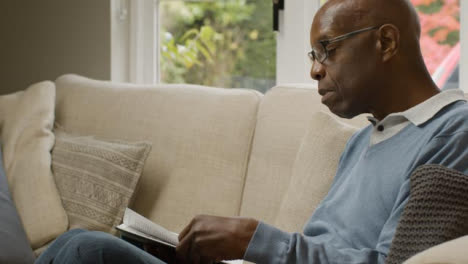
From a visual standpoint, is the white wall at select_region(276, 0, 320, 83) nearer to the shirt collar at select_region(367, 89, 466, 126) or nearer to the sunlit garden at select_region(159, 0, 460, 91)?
the sunlit garden at select_region(159, 0, 460, 91)

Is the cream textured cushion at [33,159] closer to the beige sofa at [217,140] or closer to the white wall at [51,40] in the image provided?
the beige sofa at [217,140]

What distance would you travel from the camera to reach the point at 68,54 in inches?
129

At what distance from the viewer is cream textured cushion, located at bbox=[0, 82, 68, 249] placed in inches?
90.6

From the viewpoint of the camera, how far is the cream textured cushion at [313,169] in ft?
5.99

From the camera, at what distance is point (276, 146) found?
217 cm

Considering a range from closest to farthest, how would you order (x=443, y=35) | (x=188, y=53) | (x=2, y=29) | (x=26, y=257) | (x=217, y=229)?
(x=217, y=229) → (x=26, y=257) → (x=443, y=35) → (x=188, y=53) → (x=2, y=29)

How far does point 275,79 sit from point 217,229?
1.64 metres

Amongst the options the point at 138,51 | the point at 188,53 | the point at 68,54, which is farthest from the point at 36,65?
the point at 188,53

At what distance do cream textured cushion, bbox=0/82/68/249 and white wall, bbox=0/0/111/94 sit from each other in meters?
0.57

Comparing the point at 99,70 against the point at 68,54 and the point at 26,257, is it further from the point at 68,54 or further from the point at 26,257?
the point at 26,257

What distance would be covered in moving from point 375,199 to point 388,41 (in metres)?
0.31

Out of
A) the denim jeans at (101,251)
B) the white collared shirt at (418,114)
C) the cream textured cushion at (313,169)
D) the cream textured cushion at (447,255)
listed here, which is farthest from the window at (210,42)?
the cream textured cushion at (447,255)

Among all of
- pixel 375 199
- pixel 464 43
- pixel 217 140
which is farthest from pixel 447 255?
pixel 464 43

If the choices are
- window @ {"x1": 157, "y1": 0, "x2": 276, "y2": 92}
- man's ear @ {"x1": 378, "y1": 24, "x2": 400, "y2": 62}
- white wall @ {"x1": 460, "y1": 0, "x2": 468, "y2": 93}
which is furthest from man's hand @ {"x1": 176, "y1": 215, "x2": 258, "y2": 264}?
window @ {"x1": 157, "y1": 0, "x2": 276, "y2": 92}
